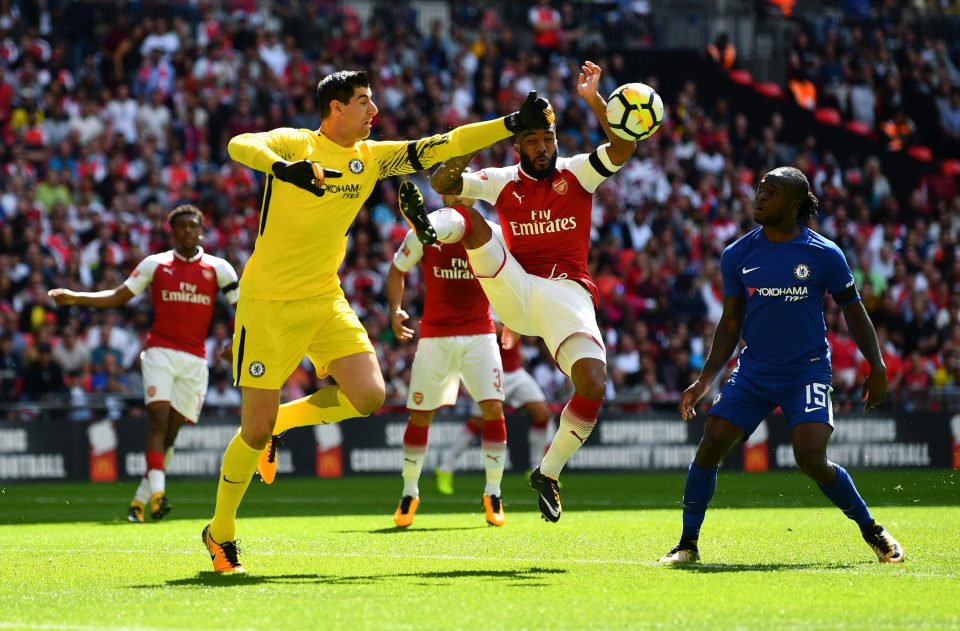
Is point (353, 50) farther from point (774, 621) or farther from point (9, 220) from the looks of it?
point (774, 621)

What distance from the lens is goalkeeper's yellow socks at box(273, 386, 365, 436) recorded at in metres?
9.85

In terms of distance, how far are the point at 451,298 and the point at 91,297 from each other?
311 cm

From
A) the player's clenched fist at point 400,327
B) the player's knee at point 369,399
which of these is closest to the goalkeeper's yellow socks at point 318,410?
the player's knee at point 369,399

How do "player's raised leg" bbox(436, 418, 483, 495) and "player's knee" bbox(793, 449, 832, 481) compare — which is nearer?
"player's knee" bbox(793, 449, 832, 481)

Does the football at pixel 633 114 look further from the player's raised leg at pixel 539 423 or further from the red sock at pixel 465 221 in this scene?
the player's raised leg at pixel 539 423

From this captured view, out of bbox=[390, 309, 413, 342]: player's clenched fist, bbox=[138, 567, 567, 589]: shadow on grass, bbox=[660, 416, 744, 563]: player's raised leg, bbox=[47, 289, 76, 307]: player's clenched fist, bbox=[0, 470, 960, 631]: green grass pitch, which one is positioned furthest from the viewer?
bbox=[47, 289, 76, 307]: player's clenched fist

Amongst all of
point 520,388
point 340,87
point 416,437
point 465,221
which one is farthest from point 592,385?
point 520,388

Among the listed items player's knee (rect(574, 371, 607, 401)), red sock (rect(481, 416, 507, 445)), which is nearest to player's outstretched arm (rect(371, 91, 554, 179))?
player's knee (rect(574, 371, 607, 401))

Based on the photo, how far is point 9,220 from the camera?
885 inches

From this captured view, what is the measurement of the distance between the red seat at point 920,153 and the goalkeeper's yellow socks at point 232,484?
23.5m

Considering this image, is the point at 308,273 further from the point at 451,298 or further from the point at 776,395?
the point at 451,298

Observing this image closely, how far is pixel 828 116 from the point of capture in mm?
30766

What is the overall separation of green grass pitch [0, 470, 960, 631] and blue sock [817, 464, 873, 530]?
302 mm

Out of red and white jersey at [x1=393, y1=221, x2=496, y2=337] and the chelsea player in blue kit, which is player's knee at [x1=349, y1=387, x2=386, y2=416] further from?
red and white jersey at [x1=393, y1=221, x2=496, y2=337]
